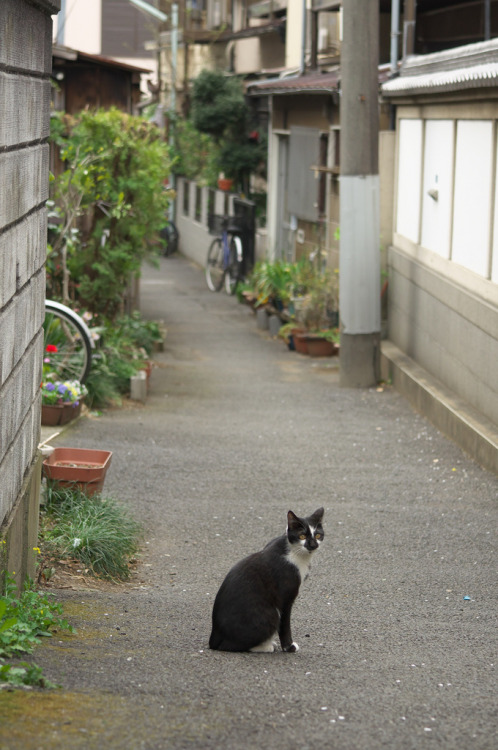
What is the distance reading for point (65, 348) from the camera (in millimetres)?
10188

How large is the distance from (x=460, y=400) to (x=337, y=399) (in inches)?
92.1

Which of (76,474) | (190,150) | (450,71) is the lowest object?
(76,474)

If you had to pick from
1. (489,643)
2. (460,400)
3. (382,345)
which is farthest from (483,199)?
(489,643)

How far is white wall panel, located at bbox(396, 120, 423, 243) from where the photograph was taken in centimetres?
1251

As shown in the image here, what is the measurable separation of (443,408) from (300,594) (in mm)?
4480

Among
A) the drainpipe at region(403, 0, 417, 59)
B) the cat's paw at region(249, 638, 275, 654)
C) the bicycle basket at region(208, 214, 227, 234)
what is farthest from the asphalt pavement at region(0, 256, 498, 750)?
the bicycle basket at region(208, 214, 227, 234)

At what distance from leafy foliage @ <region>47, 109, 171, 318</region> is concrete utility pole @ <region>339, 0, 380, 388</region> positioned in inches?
85.3

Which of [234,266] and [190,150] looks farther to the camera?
[190,150]

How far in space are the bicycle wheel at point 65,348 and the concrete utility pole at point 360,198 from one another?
12.3 feet

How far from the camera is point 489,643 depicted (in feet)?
16.2

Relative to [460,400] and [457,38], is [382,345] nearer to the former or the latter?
[460,400]

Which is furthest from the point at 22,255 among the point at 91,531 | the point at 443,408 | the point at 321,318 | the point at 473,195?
the point at 321,318

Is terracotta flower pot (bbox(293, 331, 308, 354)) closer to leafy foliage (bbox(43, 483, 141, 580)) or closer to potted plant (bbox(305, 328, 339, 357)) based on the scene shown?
potted plant (bbox(305, 328, 339, 357))

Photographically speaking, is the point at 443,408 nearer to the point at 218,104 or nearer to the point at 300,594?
the point at 300,594
